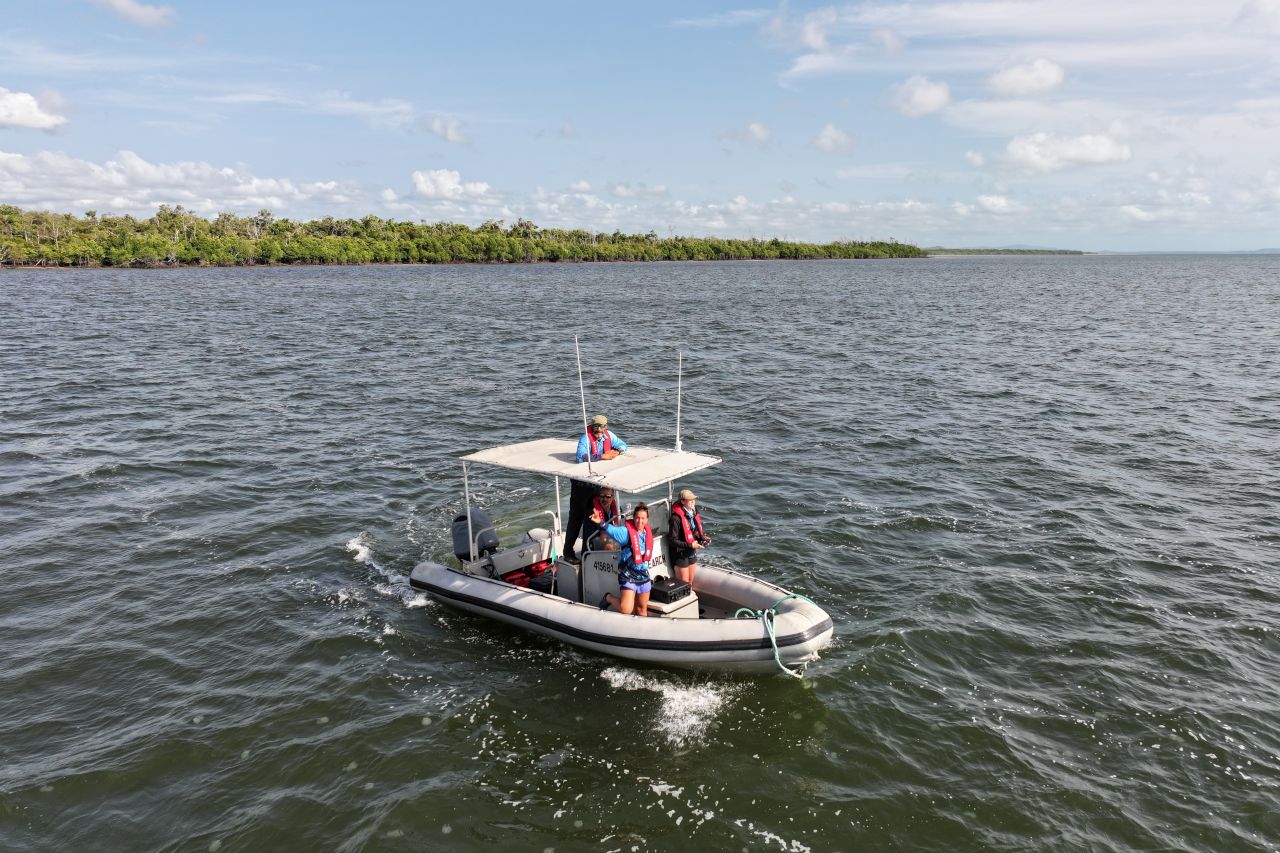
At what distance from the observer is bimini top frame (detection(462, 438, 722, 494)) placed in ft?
35.5

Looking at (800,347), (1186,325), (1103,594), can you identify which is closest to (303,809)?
(1103,594)

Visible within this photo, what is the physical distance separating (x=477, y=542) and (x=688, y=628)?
4292mm

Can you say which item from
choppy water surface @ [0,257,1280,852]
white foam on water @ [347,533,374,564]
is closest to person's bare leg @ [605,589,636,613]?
choppy water surface @ [0,257,1280,852]

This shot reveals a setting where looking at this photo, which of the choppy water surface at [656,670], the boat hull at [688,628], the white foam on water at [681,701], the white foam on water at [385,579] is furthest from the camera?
the white foam on water at [385,579]

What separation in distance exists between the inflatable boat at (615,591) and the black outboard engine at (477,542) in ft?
0.05

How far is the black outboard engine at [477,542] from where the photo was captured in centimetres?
1285

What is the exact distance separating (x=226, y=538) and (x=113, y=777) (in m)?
6.99

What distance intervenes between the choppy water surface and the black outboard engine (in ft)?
3.51

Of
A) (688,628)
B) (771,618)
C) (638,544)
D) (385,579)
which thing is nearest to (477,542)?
(385,579)

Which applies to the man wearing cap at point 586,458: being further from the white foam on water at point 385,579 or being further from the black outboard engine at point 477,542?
the white foam on water at point 385,579

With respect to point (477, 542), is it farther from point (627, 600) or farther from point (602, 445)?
point (627, 600)

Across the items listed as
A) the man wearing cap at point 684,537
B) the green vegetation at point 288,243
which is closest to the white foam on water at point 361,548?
the man wearing cap at point 684,537

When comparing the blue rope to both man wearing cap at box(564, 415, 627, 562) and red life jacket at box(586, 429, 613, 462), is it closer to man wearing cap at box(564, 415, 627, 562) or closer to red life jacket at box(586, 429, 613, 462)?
man wearing cap at box(564, 415, 627, 562)

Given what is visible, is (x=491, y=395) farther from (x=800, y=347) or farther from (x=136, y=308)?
(x=136, y=308)
